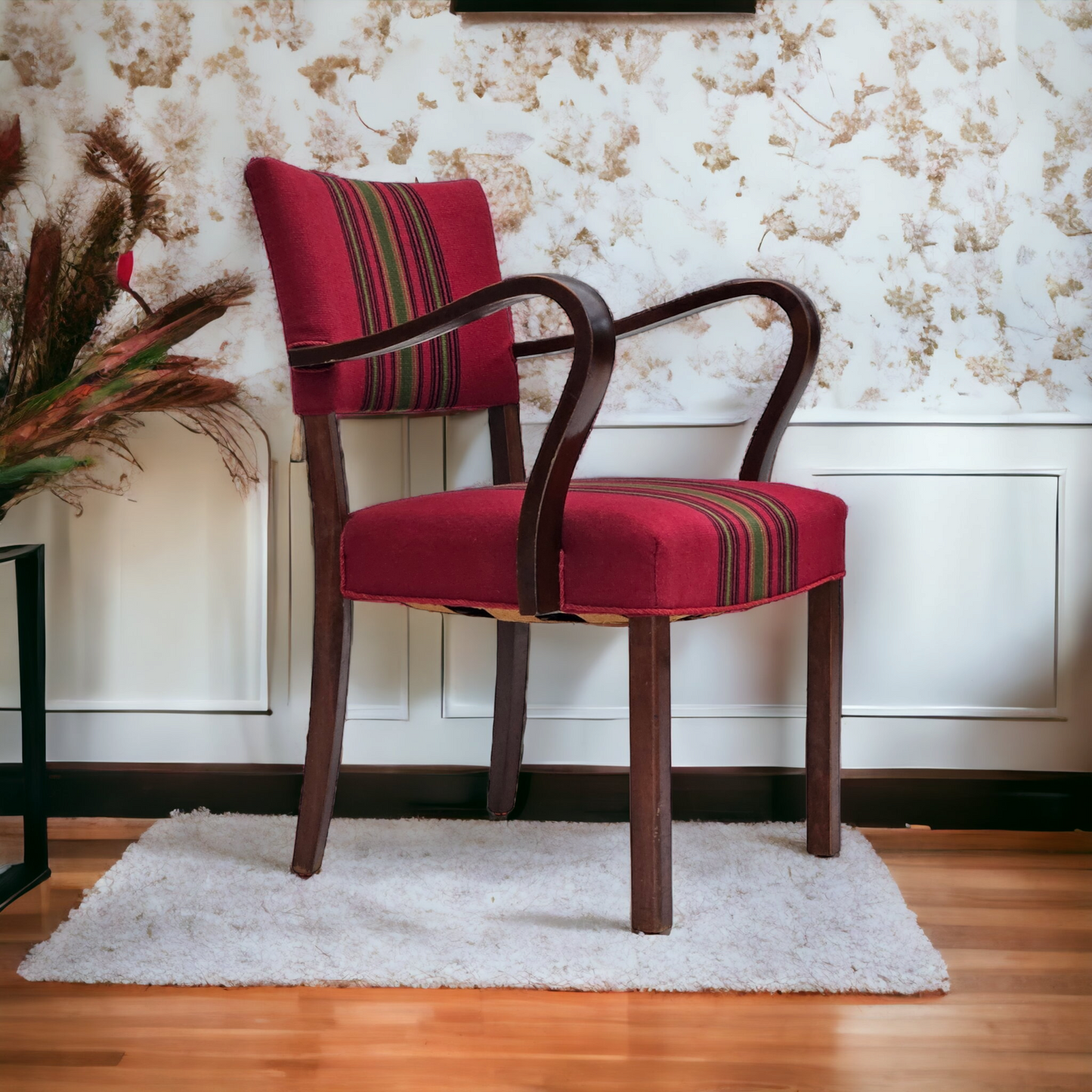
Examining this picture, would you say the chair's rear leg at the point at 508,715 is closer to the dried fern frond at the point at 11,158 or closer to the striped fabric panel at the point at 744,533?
the striped fabric panel at the point at 744,533

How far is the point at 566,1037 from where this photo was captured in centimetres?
103

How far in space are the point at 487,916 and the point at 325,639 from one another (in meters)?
0.42

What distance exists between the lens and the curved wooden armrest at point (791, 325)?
4.69 feet

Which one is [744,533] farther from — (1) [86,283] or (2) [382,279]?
(1) [86,283]

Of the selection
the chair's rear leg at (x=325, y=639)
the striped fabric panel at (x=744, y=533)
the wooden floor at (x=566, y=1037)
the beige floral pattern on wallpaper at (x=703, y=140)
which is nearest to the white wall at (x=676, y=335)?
the beige floral pattern on wallpaper at (x=703, y=140)

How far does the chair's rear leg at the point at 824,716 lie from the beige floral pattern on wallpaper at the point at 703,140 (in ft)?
1.33

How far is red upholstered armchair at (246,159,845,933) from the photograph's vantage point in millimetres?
1095

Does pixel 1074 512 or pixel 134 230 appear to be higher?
pixel 134 230

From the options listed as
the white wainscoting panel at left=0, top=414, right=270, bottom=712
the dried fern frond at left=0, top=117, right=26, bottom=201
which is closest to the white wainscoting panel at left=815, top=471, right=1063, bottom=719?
the white wainscoting panel at left=0, top=414, right=270, bottom=712

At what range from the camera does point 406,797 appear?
1698 millimetres

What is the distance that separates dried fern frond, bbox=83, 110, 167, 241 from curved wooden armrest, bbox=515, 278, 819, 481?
0.74 m

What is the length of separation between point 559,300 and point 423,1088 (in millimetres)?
813

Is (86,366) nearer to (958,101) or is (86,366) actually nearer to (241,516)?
(241,516)

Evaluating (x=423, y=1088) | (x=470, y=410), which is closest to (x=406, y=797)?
(x=470, y=410)
